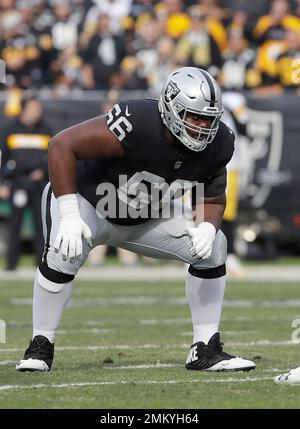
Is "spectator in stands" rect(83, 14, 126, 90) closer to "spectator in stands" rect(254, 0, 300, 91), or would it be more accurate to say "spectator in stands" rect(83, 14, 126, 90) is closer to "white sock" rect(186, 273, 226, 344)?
"spectator in stands" rect(254, 0, 300, 91)

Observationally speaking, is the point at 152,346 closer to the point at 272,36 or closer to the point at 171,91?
the point at 171,91

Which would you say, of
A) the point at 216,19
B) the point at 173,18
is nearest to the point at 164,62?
the point at 173,18

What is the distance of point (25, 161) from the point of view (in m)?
12.7

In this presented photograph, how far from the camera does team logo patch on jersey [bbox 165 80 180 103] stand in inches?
215

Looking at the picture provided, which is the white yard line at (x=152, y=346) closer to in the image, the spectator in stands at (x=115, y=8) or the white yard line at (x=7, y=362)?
the white yard line at (x=7, y=362)

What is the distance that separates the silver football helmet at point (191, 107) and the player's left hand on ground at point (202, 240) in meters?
0.42

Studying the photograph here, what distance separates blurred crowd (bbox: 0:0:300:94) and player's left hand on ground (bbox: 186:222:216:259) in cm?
937

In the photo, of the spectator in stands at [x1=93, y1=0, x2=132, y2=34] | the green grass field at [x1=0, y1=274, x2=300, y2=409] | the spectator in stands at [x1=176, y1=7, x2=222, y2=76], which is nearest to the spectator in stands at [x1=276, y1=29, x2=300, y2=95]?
the spectator in stands at [x1=176, y1=7, x2=222, y2=76]

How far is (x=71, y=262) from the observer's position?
548 cm

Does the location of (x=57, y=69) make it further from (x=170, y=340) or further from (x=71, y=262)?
(x=71, y=262)

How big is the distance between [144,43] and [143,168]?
1055cm

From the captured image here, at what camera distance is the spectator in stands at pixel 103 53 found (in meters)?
15.7

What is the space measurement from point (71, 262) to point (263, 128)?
369 inches
